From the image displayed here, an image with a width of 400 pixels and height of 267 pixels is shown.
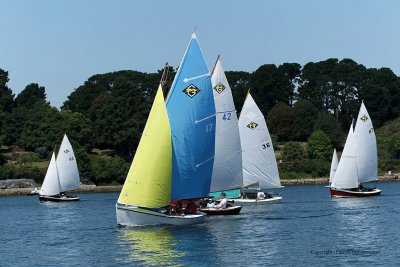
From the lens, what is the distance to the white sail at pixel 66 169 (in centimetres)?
10394

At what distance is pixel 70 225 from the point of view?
220 ft

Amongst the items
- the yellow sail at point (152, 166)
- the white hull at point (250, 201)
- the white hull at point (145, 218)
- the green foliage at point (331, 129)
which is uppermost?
the green foliage at point (331, 129)

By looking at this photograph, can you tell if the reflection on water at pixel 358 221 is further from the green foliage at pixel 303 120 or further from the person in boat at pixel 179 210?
the green foliage at pixel 303 120

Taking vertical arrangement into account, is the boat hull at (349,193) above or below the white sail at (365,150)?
below

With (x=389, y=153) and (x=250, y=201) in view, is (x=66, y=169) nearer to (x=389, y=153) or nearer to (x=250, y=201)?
(x=250, y=201)

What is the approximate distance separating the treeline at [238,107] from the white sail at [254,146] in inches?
2166

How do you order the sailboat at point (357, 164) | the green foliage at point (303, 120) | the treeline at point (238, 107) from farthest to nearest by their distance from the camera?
the green foliage at point (303, 120)
the treeline at point (238, 107)
the sailboat at point (357, 164)

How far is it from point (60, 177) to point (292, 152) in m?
57.1

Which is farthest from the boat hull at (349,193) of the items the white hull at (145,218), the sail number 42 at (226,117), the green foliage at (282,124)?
the green foliage at (282,124)

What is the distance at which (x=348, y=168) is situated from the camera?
86.6 meters

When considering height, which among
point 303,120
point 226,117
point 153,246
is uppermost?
point 303,120

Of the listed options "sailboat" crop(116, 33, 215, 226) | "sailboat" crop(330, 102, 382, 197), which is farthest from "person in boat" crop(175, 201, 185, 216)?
"sailboat" crop(330, 102, 382, 197)

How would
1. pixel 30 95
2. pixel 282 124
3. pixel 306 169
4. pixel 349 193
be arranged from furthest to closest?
pixel 30 95, pixel 282 124, pixel 306 169, pixel 349 193

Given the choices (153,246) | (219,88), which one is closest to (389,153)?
(219,88)
